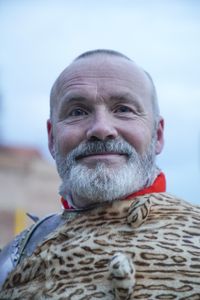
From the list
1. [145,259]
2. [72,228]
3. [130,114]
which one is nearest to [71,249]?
[72,228]

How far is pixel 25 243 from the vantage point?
2.34 m

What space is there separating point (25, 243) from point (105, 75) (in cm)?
74

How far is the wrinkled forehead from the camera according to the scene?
7.10 ft

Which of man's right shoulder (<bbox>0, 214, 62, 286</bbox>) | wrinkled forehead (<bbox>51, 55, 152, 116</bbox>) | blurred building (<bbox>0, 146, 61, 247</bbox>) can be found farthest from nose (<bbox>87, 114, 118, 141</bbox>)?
blurred building (<bbox>0, 146, 61, 247</bbox>)

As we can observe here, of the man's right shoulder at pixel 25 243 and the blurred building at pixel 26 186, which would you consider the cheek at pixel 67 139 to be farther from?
the blurred building at pixel 26 186

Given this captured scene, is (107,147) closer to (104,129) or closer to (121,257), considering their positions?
(104,129)

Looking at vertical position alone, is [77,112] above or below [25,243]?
above

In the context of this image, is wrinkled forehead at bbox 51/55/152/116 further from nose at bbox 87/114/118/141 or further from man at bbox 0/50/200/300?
nose at bbox 87/114/118/141

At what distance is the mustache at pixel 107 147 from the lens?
2066 millimetres

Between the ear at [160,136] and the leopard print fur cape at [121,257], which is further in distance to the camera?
the ear at [160,136]

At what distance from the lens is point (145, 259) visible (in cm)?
177

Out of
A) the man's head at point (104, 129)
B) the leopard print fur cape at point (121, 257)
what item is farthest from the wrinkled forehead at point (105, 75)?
the leopard print fur cape at point (121, 257)

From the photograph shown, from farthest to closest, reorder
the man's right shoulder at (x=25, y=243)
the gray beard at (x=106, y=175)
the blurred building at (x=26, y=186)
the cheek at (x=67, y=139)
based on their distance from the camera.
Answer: the blurred building at (x=26, y=186)
the man's right shoulder at (x=25, y=243)
the cheek at (x=67, y=139)
the gray beard at (x=106, y=175)

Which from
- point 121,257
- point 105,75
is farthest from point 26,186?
point 121,257
